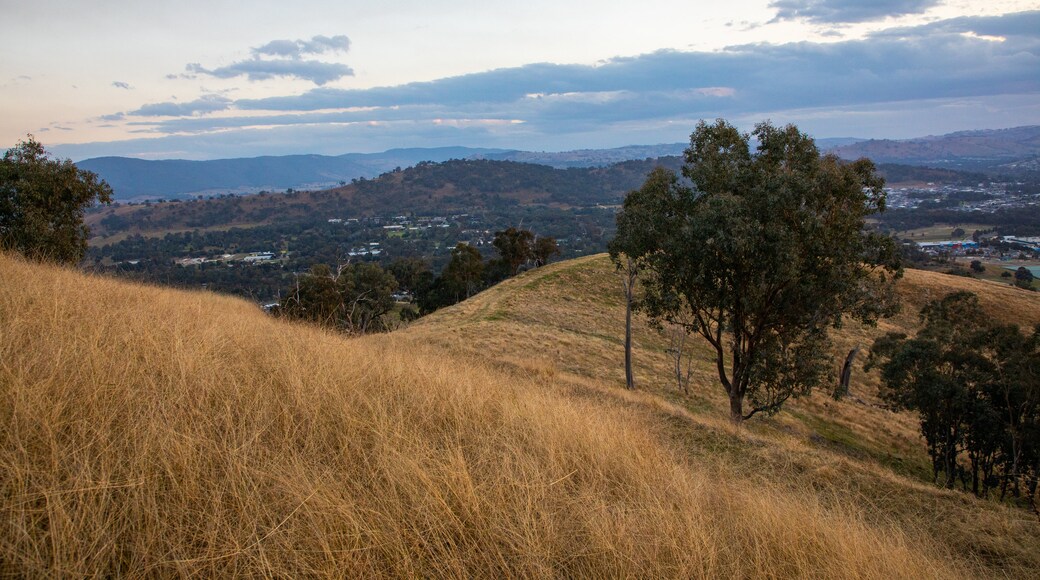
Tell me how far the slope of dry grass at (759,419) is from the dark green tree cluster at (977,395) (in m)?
1.86

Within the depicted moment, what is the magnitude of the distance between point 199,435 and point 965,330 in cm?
2420

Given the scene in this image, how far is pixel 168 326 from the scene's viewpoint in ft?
19.7

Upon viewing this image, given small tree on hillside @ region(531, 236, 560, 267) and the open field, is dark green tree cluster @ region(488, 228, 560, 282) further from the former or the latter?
the open field

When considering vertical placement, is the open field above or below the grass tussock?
below

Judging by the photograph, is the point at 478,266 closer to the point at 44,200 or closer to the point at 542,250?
the point at 542,250

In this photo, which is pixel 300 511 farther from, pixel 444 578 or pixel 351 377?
pixel 351 377

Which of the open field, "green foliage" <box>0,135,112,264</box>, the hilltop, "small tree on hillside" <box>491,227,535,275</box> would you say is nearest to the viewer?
"green foliage" <box>0,135,112,264</box>

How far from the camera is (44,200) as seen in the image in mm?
16859

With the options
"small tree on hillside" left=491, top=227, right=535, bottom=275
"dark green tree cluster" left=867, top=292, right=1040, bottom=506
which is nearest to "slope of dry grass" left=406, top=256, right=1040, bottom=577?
"dark green tree cluster" left=867, top=292, right=1040, bottom=506

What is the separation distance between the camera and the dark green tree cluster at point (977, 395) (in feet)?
53.2

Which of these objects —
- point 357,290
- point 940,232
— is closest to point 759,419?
point 357,290

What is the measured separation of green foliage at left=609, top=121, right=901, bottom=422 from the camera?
11352 mm

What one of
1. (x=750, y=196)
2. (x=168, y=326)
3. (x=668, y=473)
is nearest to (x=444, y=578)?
(x=668, y=473)

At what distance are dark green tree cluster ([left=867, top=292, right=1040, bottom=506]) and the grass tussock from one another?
17180 mm
